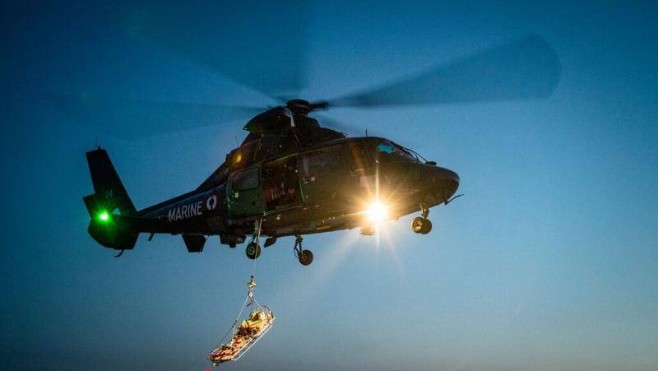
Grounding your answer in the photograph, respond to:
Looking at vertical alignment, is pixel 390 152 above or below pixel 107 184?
below

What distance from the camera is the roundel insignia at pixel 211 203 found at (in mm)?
15430

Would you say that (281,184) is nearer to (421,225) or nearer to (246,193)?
(246,193)

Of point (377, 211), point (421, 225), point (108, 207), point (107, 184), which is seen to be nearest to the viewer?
point (421, 225)

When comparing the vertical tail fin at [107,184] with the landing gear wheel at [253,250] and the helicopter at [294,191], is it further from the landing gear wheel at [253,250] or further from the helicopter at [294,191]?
the landing gear wheel at [253,250]

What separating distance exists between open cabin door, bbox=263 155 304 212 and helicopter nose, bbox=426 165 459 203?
3.64m

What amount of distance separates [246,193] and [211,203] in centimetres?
164

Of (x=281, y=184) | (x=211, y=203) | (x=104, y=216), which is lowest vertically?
(x=281, y=184)

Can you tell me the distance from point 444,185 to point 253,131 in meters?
5.49

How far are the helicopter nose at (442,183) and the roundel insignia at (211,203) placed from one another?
6704mm

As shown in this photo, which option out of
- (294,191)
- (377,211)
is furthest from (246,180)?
(377,211)

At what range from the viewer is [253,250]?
15750mm

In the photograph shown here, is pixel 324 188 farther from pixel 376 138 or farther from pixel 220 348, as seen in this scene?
pixel 220 348

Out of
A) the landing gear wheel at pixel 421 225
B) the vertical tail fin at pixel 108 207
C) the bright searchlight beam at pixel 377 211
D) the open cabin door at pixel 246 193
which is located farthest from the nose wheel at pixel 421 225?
the vertical tail fin at pixel 108 207

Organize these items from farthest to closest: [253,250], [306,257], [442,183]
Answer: [306,257], [253,250], [442,183]
